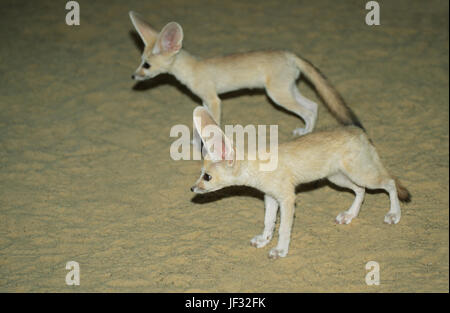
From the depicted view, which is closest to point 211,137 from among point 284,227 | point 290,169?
point 290,169

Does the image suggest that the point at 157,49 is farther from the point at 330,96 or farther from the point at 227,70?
the point at 330,96

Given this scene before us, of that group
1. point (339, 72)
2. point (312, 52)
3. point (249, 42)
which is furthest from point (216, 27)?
point (339, 72)

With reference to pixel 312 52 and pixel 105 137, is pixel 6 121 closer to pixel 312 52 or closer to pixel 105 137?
pixel 105 137

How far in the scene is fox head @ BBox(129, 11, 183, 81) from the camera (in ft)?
20.9

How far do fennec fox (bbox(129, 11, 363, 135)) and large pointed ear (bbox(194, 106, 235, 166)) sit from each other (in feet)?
6.61

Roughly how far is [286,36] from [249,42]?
71 cm

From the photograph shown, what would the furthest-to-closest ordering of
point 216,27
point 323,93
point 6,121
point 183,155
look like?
1. point 216,27
2. point 6,121
3. point 183,155
4. point 323,93

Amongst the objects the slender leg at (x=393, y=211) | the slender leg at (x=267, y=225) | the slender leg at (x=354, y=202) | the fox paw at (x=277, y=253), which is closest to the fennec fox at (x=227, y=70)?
the slender leg at (x=354, y=202)

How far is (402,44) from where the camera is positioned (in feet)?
29.1

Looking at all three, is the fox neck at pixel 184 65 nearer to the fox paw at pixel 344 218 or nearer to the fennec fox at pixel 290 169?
the fennec fox at pixel 290 169

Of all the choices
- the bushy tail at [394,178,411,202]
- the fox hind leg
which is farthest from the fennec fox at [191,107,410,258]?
the fox hind leg

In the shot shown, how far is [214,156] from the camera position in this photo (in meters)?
4.50

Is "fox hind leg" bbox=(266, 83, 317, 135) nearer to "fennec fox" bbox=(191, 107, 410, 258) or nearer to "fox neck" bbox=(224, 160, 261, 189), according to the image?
"fennec fox" bbox=(191, 107, 410, 258)

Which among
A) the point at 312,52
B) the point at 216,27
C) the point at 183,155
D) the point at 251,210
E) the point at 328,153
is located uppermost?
the point at 216,27
